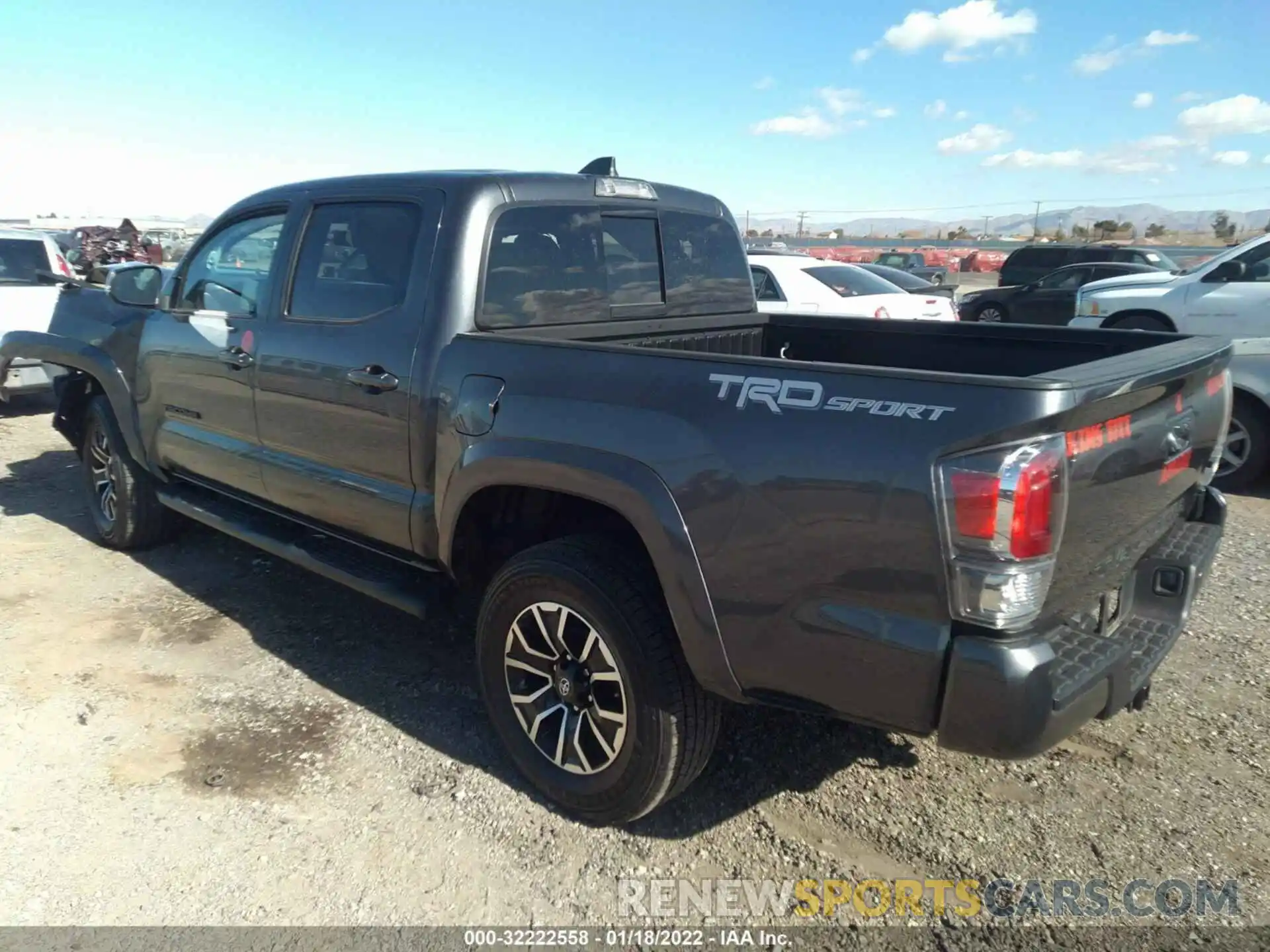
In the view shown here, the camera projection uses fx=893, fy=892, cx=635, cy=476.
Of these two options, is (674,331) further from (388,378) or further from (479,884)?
(479,884)

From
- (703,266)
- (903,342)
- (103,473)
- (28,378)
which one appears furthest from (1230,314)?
(28,378)

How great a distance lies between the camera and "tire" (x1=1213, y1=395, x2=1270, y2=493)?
626cm

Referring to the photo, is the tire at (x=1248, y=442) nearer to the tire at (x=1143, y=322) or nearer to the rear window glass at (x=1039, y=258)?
the tire at (x=1143, y=322)

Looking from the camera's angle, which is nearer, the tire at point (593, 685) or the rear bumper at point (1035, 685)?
the rear bumper at point (1035, 685)

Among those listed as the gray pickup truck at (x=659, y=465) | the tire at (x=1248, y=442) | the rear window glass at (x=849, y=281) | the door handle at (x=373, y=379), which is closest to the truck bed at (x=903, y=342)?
the gray pickup truck at (x=659, y=465)

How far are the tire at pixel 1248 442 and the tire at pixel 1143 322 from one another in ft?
8.14

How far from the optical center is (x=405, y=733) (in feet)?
11.3


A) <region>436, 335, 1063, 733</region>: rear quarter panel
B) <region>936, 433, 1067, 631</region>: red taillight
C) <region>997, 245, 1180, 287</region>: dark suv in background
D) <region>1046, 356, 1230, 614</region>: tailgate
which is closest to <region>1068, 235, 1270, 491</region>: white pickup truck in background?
<region>1046, 356, 1230, 614</region>: tailgate

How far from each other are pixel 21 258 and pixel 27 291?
1.07 metres

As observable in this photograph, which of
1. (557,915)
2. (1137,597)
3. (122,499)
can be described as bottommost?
(557,915)

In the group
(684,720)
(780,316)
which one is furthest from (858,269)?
(684,720)

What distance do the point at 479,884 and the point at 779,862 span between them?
2.96 ft

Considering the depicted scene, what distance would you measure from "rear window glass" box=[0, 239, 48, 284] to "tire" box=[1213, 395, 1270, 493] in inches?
448

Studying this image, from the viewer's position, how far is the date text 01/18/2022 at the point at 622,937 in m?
2.43
